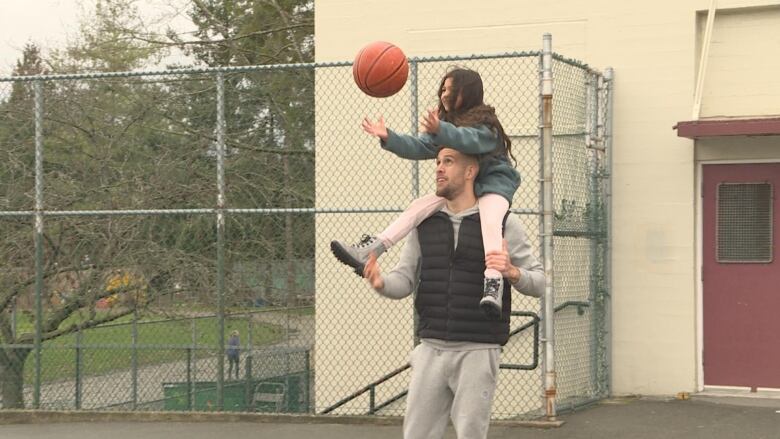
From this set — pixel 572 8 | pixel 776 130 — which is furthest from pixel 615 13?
pixel 776 130

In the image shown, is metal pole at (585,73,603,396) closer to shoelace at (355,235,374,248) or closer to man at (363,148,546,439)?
man at (363,148,546,439)

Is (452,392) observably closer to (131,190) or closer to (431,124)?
(431,124)

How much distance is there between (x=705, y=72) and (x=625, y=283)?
223cm

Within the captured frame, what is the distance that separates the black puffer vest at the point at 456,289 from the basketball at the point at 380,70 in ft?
4.71

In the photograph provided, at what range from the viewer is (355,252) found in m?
5.33

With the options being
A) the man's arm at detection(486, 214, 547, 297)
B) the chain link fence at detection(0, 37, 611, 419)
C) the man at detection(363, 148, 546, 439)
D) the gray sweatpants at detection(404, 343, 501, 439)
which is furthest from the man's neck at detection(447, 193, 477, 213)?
the chain link fence at detection(0, 37, 611, 419)

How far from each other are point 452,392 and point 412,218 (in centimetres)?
86

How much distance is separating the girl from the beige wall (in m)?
5.94

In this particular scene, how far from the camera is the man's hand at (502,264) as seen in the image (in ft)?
16.7

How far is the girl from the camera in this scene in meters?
5.26

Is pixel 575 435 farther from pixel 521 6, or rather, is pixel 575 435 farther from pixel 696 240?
pixel 521 6

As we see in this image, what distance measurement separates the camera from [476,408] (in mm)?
5309

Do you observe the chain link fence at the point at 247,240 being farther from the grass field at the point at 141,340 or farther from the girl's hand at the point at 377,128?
Result: the girl's hand at the point at 377,128

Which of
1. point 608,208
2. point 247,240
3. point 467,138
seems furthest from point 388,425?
point 247,240
